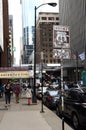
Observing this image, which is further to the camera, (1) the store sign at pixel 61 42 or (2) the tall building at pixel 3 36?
(2) the tall building at pixel 3 36

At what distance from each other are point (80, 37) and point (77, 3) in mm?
11013

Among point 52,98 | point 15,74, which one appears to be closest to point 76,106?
point 52,98

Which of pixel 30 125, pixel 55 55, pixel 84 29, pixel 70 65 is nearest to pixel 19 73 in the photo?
pixel 30 125

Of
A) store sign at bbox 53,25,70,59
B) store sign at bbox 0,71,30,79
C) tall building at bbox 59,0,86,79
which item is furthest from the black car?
tall building at bbox 59,0,86,79

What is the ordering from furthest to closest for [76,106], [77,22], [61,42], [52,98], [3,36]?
[77,22] → [3,36] → [52,98] → [76,106] → [61,42]

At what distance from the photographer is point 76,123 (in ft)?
50.9

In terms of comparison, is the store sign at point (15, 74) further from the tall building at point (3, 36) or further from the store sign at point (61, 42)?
the store sign at point (61, 42)

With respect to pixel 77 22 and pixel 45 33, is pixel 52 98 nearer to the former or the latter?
pixel 77 22

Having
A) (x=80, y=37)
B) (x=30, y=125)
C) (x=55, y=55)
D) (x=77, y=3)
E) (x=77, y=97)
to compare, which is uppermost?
(x=77, y=3)

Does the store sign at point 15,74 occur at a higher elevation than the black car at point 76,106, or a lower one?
higher

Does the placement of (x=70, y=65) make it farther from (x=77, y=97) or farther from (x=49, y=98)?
(x=77, y=97)

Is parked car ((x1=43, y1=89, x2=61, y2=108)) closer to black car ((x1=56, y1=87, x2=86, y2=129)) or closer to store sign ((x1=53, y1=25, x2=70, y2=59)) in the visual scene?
black car ((x1=56, y1=87, x2=86, y2=129))

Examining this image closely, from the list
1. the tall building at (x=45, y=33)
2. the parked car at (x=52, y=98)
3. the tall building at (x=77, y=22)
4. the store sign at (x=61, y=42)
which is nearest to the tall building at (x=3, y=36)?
the tall building at (x=45, y=33)

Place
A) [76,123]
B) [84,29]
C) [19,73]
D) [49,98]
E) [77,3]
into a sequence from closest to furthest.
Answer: [76,123] < [49,98] < [19,73] < [84,29] < [77,3]
